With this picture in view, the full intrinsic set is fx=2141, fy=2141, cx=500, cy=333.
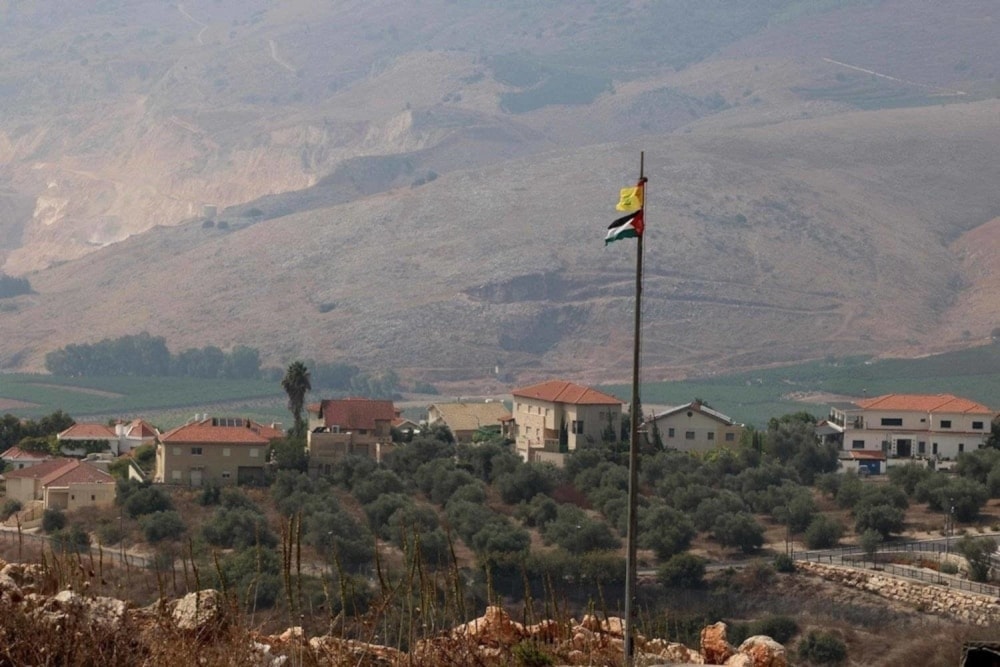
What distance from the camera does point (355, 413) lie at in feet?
225

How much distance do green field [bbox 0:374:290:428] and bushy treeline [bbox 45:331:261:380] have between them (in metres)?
3.15

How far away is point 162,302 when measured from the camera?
194 metres

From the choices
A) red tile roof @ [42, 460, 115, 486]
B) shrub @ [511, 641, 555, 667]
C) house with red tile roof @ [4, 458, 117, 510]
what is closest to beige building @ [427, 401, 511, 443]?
red tile roof @ [42, 460, 115, 486]

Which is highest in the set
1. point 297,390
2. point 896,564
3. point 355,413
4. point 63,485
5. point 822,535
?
point 297,390

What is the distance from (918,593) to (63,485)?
77.7 ft

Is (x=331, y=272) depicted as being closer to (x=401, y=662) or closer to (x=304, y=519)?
(x=304, y=519)

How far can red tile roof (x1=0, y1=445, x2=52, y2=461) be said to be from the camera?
211ft

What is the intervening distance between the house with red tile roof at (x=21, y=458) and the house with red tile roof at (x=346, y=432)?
317 inches

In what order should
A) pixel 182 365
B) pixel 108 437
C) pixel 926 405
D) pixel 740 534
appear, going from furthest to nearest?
pixel 182 365, pixel 926 405, pixel 108 437, pixel 740 534

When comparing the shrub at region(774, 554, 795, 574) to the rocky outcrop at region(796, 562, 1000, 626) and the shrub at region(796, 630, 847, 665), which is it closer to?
the rocky outcrop at region(796, 562, 1000, 626)

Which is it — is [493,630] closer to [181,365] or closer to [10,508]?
[10,508]

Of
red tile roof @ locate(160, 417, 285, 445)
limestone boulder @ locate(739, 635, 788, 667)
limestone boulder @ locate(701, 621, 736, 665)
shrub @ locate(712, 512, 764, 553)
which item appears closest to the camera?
limestone boulder @ locate(739, 635, 788, 667)

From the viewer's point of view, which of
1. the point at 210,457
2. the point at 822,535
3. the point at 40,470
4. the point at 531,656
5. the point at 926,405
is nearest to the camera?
the point at 531,656

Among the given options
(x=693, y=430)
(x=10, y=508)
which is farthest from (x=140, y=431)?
(x=693, y=430)
